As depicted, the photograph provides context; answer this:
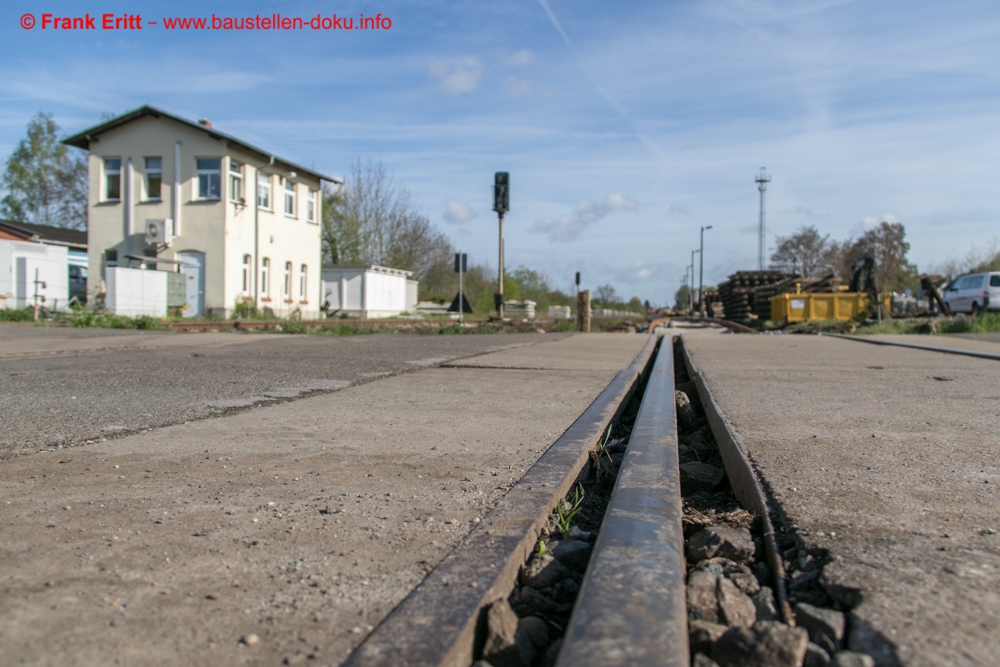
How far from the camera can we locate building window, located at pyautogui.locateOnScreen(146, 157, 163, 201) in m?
26.5

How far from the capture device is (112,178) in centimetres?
2678

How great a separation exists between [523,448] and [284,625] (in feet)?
5.68

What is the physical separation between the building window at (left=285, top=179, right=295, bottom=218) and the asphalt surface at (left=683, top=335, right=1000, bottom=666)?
27.9 meters

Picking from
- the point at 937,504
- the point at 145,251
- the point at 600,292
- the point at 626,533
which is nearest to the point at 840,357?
the point at 937,504

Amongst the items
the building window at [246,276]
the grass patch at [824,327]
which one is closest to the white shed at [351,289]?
the building window at [246,276]

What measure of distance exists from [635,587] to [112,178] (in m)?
30.1

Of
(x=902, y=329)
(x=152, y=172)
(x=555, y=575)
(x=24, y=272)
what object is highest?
(x=152, y=172)

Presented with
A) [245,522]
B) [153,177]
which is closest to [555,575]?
[245,522]

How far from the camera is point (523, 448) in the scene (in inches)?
118

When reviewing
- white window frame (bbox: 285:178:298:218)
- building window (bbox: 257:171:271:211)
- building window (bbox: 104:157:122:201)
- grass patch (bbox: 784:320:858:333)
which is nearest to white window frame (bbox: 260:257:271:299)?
building window (bbox: 257:171:271:211)

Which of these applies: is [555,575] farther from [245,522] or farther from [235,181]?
[235,181]

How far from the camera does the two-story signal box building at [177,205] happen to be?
25609 mm

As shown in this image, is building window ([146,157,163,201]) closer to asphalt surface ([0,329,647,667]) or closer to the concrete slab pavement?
the concrete slab pavement

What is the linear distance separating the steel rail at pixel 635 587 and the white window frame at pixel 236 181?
87.7ft
